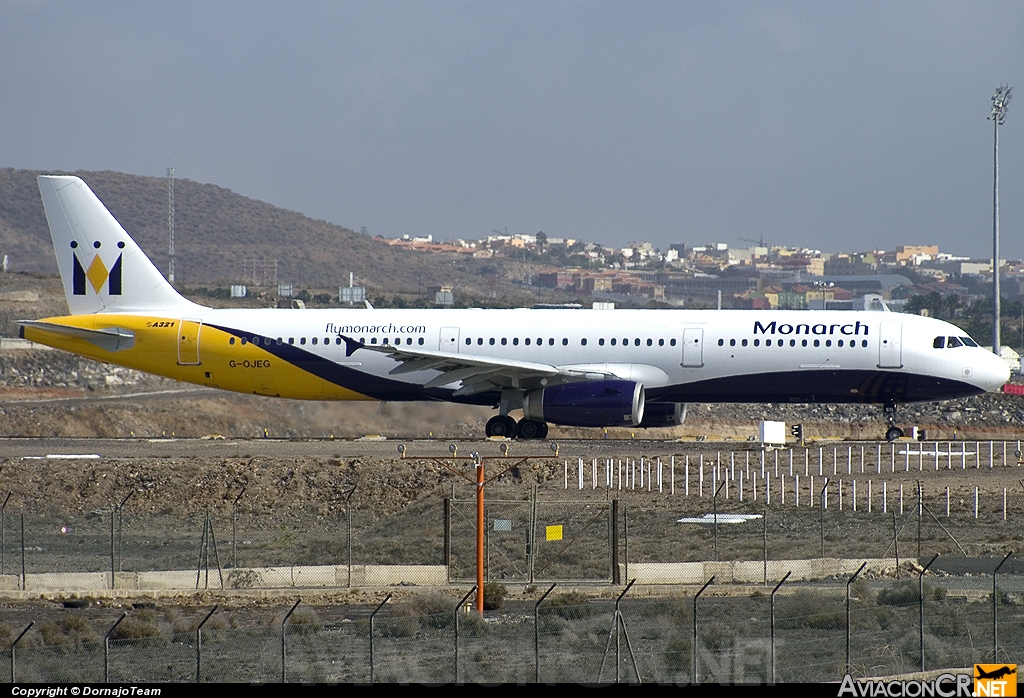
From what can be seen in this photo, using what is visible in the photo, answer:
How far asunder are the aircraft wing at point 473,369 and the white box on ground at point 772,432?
19.1ft

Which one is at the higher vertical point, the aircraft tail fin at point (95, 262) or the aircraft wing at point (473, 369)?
the aircraft tail fin at point (95, 262)

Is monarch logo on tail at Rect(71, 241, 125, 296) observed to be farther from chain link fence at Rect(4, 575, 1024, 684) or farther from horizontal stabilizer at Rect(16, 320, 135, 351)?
chain link fence at Rect(4, 575, 1024, 684)

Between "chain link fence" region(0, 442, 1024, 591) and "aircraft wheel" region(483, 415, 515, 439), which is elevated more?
"aircraft wheel" region(483, 415, 515, 439)

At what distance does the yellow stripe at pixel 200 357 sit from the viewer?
39.2 m

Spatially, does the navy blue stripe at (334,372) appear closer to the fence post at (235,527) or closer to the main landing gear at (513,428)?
the main landing gear at (513,428)

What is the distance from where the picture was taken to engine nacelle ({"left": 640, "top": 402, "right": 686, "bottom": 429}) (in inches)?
1534

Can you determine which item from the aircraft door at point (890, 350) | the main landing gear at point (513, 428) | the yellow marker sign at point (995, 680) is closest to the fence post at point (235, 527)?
the main landing gear at point (513, 428)

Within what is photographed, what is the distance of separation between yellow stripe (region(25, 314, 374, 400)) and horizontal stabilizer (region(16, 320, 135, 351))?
137 millimetres

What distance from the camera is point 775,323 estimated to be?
37.7 meters

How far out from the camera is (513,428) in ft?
127

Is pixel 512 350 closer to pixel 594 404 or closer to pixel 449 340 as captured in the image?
pixel 449 340

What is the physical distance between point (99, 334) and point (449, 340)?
10.5 m

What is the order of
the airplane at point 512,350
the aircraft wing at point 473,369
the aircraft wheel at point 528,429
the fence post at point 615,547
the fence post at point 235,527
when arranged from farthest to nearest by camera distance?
the aircraft wheel at point 528,429 → the airplane at point 512,350 → the aircraft wing at point 473,369 → the fence post at point 235,527 → the fence post at point 615,547

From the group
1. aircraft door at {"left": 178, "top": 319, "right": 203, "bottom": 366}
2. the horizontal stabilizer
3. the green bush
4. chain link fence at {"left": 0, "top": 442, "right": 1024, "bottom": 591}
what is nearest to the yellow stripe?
aircraft door at {"left": 178, "top": 319, "right": 203, "bottom": 366}
